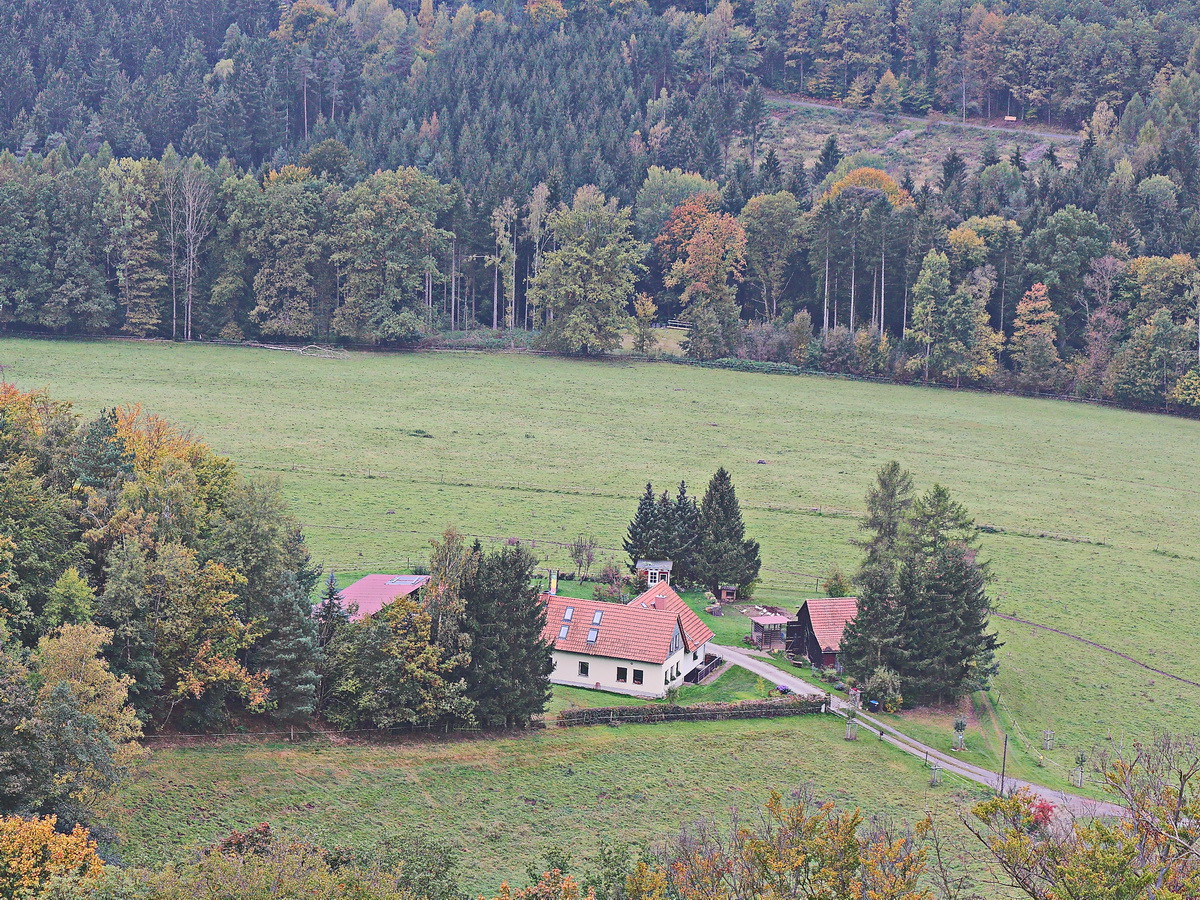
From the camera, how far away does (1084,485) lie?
8956 centimetres

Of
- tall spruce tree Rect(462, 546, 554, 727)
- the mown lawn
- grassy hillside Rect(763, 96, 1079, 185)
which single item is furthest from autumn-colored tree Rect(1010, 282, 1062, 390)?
tall spruce tree Rect(462, 546, 554, 727)

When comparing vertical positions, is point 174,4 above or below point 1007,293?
above

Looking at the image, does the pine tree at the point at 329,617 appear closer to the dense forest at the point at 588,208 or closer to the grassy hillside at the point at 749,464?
the grassy hillside at the point at 749,464

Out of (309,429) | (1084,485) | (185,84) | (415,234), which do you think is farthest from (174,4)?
(1084,485)

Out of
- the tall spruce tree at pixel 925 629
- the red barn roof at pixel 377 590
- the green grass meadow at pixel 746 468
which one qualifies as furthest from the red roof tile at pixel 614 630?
the tall spruce tree at pixel 925 629

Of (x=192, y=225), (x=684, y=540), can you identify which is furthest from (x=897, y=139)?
(x=684, y=540)

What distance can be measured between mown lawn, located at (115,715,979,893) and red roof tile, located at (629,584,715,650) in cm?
495

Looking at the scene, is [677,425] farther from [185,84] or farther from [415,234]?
[185,84]

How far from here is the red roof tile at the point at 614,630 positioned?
52906 mm

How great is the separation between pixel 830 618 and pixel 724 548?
8418 mm

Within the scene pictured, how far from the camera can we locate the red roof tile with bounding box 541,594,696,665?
174ft

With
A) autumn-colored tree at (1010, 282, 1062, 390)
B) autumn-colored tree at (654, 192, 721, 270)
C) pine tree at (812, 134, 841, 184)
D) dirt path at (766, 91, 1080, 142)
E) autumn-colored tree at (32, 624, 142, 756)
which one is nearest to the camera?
autumn-colored tree at (32, 624, 142, 756)

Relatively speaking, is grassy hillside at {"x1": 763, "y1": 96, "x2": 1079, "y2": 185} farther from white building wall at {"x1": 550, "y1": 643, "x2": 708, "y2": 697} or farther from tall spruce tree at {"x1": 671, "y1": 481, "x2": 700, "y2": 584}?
white building wall at {"x1": 550, "y1": 643, "x2": 708, "y2": 697}

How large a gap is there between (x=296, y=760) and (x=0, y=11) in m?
163
